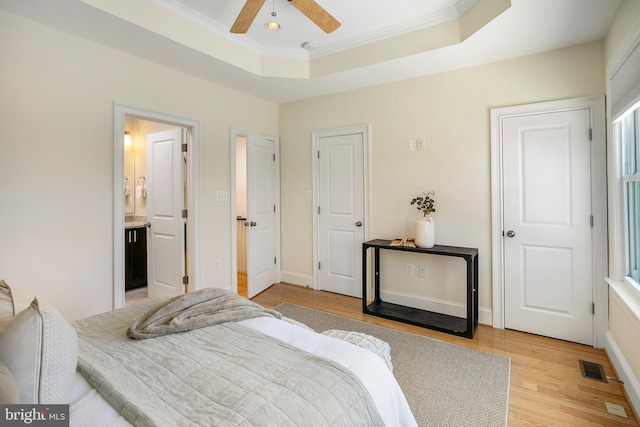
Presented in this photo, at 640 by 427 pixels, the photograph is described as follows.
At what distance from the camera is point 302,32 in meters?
2.80

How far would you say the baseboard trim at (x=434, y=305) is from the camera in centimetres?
294

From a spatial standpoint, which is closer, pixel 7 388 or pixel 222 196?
pixel 7 388

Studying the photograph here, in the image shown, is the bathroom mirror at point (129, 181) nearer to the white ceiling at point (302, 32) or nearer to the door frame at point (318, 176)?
the white ceiling at point (302, 32)

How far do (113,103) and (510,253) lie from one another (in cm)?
369

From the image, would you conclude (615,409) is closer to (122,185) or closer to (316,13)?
(316,13)

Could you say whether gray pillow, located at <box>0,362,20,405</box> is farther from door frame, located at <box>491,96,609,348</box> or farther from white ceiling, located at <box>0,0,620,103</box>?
door frame, located at <box>491,96,609,348</box>

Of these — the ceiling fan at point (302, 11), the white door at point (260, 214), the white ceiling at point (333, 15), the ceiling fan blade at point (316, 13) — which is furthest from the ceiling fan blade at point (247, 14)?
the white door at point (260, 214)

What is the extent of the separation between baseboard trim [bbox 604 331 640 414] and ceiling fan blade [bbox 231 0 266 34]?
3208 millimetres

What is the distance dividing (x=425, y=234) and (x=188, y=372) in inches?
94.8

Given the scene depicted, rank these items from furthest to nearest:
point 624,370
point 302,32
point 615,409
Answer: point 302,32 < point 624,370 < point 615,409

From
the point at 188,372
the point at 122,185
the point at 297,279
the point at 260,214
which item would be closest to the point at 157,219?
the point at 122,185

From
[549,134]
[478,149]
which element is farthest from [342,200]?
[549,134]

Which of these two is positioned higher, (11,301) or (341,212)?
(341,212)

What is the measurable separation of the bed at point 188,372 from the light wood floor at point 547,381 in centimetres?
119
